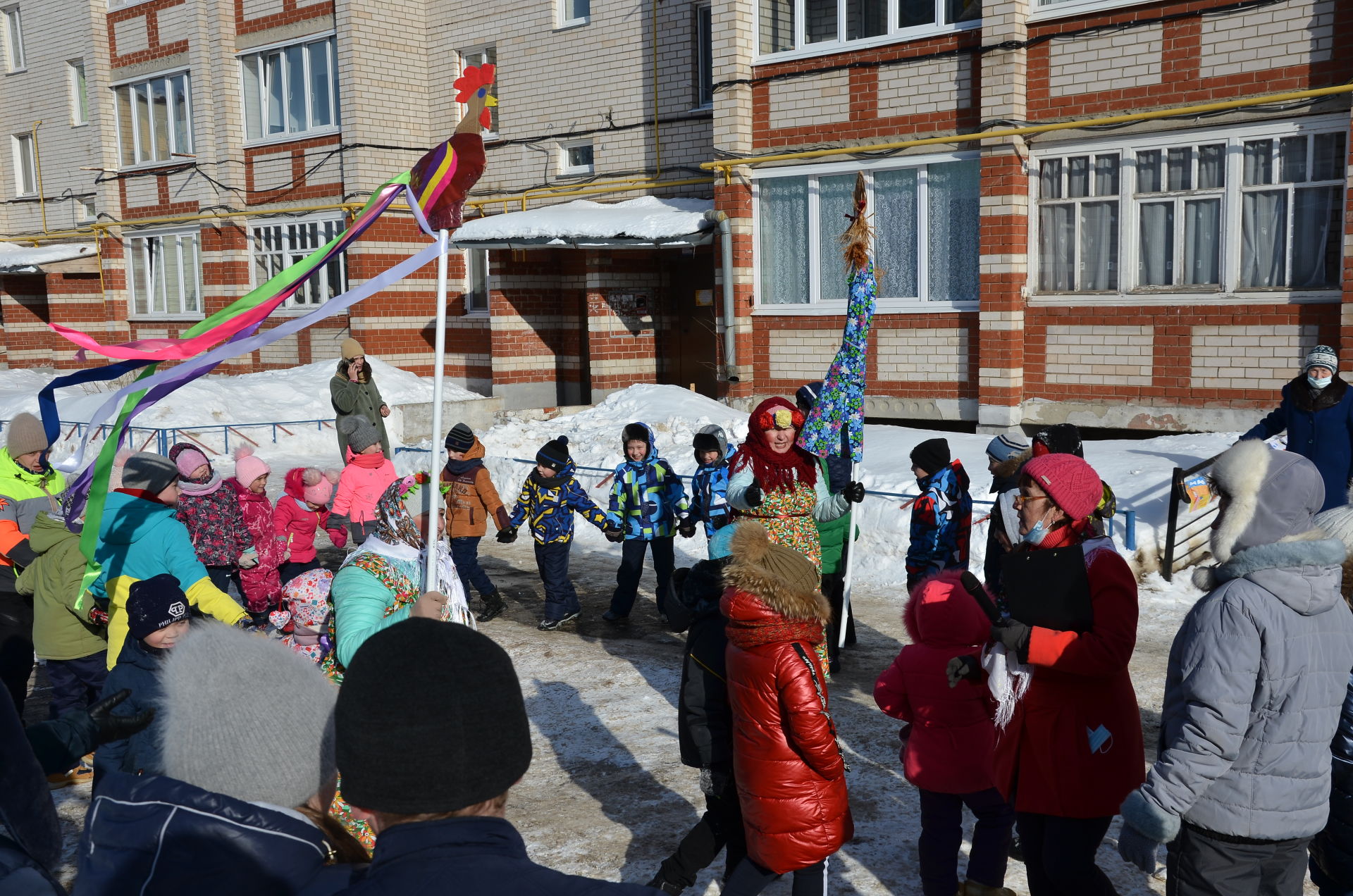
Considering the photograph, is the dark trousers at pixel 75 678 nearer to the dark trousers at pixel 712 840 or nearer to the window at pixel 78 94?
the dark trousers at pixel 712 840

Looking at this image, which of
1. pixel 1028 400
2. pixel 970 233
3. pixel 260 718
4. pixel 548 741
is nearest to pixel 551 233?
pixel 970 233

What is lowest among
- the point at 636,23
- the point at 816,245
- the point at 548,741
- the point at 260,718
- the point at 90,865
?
the point at 548,741

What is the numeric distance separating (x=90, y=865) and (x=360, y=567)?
1.90 m

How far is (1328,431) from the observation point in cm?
793

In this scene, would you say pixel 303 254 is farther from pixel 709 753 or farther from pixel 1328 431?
pixel 709 753

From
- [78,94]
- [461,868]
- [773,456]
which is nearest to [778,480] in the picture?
[773,456]

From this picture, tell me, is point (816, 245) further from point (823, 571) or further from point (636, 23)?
point (823, 571)

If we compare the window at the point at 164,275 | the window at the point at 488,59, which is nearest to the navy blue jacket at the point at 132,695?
the window at the point at 488,59

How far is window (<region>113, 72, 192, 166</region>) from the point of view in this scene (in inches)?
902

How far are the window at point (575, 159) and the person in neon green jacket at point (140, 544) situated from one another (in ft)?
47.0

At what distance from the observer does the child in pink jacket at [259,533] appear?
7.25m

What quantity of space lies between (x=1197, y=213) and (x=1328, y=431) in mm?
4875

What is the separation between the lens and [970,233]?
1339 cm

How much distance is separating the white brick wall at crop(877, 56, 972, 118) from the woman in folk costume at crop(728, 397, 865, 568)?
29.2 feet
